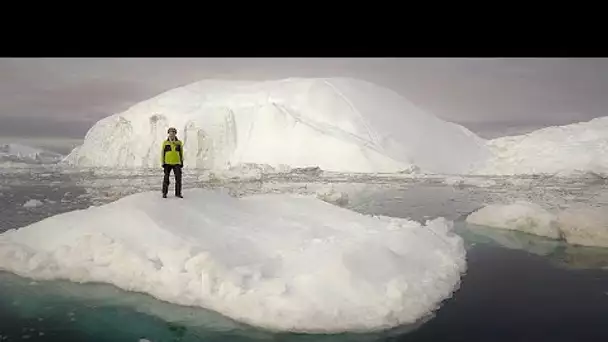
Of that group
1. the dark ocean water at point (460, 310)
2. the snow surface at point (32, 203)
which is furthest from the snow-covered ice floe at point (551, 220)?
the snow surface at point (32, 203)

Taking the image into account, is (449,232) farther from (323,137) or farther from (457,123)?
(323,137)

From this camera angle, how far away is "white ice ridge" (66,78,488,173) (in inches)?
466

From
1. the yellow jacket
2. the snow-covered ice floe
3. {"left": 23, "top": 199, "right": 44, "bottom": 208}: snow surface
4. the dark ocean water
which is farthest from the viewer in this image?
{"left": 23, "top": 199, "right": 44, "bottom": 208}: snow surface

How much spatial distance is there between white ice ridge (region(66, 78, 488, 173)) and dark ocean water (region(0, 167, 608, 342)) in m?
5.03

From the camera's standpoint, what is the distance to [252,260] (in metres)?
5.16

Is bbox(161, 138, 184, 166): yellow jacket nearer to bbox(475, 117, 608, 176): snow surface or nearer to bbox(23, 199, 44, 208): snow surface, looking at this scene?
bbox(23, 199, 44, 208): snow surface

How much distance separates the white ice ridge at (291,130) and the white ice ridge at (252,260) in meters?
5.24

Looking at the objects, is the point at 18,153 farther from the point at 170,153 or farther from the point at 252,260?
the point at 252,260

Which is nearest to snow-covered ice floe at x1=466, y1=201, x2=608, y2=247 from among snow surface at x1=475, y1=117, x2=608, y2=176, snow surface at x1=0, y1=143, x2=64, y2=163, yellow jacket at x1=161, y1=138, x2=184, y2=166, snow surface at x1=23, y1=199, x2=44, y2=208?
snow surface at x1=475, y1=117, x2=608, y2=176

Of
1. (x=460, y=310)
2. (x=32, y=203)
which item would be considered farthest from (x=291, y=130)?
(x=460, y=310)

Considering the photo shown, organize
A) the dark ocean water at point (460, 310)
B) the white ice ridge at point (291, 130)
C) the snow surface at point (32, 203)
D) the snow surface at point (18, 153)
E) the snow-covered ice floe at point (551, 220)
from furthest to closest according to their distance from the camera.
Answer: the white ice ridge at point (291, 130), the snow surface at point (18, 153), the snow surface at point (32, 203), the snow-covered ice floe at point (551, 220), the dark ocean water at point (460, 310)

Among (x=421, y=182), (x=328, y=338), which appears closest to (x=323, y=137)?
(x=421, y=182)

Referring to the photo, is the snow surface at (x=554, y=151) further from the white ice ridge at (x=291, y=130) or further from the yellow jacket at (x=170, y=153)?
the yellow jacket at (x=170, y=153)

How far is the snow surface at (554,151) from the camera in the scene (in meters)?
11.7
